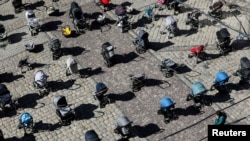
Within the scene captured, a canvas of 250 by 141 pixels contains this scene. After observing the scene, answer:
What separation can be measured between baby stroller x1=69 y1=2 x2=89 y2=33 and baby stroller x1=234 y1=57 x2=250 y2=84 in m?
11.6

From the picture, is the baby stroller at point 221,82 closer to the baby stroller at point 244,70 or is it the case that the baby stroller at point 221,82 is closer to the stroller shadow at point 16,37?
the baby stroller at point 244,70

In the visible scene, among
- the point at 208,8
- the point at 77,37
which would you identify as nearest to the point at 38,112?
the point at 77,37

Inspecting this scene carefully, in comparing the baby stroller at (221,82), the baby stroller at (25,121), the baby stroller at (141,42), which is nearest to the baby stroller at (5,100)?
the baby stroller at (25,121)

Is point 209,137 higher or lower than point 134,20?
lower

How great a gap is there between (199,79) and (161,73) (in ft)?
8.00

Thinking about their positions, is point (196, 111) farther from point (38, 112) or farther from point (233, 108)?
point (38, 112)

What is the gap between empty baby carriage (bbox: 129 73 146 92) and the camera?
29.3 meters

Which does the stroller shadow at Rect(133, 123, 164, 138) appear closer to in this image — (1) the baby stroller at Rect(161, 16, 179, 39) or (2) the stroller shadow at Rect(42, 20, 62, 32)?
(1) the baby stroller at Rect(161, 16, 179, 39)

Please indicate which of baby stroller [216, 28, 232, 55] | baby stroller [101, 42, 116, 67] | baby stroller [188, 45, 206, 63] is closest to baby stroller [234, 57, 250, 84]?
baby stroller [216, 28, 232, 55]

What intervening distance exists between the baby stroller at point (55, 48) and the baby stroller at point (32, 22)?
9.81 feet

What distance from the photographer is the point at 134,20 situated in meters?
35.4

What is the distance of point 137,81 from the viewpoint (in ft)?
96.3

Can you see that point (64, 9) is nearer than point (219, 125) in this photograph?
No

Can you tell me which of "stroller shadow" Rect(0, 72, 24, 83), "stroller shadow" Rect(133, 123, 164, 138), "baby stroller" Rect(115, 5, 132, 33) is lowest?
"stroller shadow" Rect(133, 123, 164, 138)
